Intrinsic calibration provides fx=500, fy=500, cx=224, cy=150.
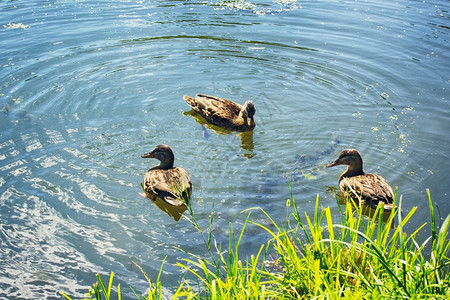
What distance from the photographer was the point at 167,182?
6.61 metres

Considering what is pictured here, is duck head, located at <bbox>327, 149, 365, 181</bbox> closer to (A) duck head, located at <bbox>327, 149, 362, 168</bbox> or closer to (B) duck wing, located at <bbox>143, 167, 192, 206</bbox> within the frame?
(A) duck head, located at <bbox>327, 149, 362, 168</bbox>

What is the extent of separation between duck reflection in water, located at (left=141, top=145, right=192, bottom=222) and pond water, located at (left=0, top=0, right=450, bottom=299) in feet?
0.61

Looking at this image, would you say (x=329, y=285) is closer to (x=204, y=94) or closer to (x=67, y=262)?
(x=67, y=262)

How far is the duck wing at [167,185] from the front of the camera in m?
6.45

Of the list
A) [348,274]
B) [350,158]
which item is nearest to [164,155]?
[350,158]

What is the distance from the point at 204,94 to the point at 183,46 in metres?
2.23

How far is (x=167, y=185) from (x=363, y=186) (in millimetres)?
2588

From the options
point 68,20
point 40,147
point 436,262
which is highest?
point 68,20

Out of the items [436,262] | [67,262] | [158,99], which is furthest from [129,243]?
[158,99]

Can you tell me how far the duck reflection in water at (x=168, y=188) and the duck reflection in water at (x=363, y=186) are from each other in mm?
2066

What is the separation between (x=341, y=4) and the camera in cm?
1390

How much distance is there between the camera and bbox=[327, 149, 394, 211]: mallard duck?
6.42m

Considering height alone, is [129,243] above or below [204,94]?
below

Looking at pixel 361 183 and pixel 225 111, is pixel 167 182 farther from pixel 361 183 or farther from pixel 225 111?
pixel 361 183
